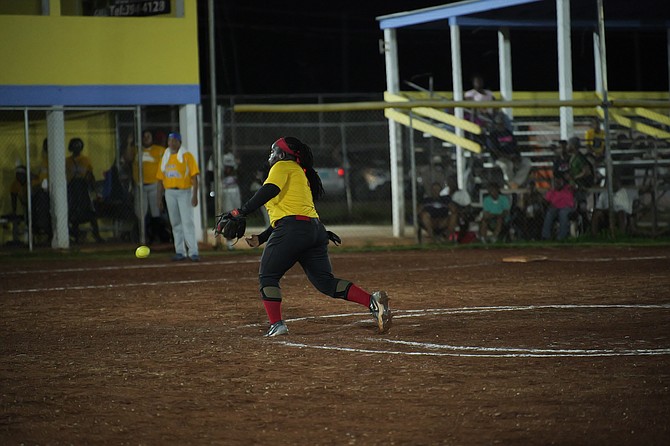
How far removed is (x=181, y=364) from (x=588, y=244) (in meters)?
12.5

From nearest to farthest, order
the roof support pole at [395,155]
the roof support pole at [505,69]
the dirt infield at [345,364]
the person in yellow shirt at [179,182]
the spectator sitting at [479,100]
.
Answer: the dirt infield at [345,364]
the person in yellow shirt at [179,182]
the roof support pole at [395,155]
the spectator sitting at [479,100]
the roof support pole at [505,69]

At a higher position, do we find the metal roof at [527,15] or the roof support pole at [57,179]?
the metal roof at [527,15]

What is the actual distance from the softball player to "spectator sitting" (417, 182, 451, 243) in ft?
36.2

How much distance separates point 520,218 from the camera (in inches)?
814

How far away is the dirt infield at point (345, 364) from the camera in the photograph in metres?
6.23

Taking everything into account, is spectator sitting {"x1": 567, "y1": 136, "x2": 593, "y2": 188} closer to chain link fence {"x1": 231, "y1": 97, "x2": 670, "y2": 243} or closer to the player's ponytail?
chain link fence {"x1": 231, "y1": 97, "x2": 670, "y2": 243}

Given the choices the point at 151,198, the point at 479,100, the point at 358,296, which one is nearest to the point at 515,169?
the point at 479,100

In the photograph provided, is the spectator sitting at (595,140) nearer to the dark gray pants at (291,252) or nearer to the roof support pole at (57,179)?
the roof support pole at (57,179)

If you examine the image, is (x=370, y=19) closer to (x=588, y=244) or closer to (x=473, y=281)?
(x=588, y=244)

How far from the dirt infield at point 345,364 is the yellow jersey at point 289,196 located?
1132mm

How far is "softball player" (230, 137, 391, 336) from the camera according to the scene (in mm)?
9633

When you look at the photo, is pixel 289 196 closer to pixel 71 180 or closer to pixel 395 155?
pixel 71 180

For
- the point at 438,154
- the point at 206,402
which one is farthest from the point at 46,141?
the point at 206,402

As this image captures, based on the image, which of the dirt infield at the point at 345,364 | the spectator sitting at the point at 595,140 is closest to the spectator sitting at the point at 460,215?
the spectator sitting at the point at 595,140
